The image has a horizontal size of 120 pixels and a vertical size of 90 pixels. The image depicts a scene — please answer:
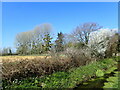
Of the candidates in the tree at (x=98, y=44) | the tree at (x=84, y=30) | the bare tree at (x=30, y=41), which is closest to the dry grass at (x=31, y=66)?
the tree at (x=98, y=44)

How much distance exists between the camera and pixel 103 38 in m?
7.66

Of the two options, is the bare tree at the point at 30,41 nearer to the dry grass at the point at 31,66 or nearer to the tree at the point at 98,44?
the tree at the point at 98,44

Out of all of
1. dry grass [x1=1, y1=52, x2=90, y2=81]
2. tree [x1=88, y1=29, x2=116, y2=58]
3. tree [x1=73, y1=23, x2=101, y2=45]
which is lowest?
dry grass [x1=1, y1=52, x2=90, y2=81]

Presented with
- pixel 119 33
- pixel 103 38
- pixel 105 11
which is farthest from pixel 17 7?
pixel 119 33

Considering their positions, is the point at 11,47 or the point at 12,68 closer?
the point at 12,68

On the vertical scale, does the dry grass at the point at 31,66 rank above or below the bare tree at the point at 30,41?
below

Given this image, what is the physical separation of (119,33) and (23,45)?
11377mm

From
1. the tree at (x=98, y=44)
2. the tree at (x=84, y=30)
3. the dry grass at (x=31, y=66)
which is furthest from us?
the tree at (x=84, y=30)

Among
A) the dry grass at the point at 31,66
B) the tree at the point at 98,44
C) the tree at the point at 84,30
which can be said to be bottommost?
the dry grass at the point at 31,66

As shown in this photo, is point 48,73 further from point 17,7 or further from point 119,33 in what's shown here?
point 119,33

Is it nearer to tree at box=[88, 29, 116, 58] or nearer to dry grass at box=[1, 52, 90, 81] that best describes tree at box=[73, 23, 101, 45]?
tree at box=[88, 29, 116, 58]

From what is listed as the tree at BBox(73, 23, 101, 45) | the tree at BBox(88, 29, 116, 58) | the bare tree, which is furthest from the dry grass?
the tree at BBox(73, 23, 101, 45)

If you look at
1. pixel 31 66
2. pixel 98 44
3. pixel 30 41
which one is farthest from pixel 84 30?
pixel 31 66

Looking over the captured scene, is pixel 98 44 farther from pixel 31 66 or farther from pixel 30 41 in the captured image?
pixel 30 41
